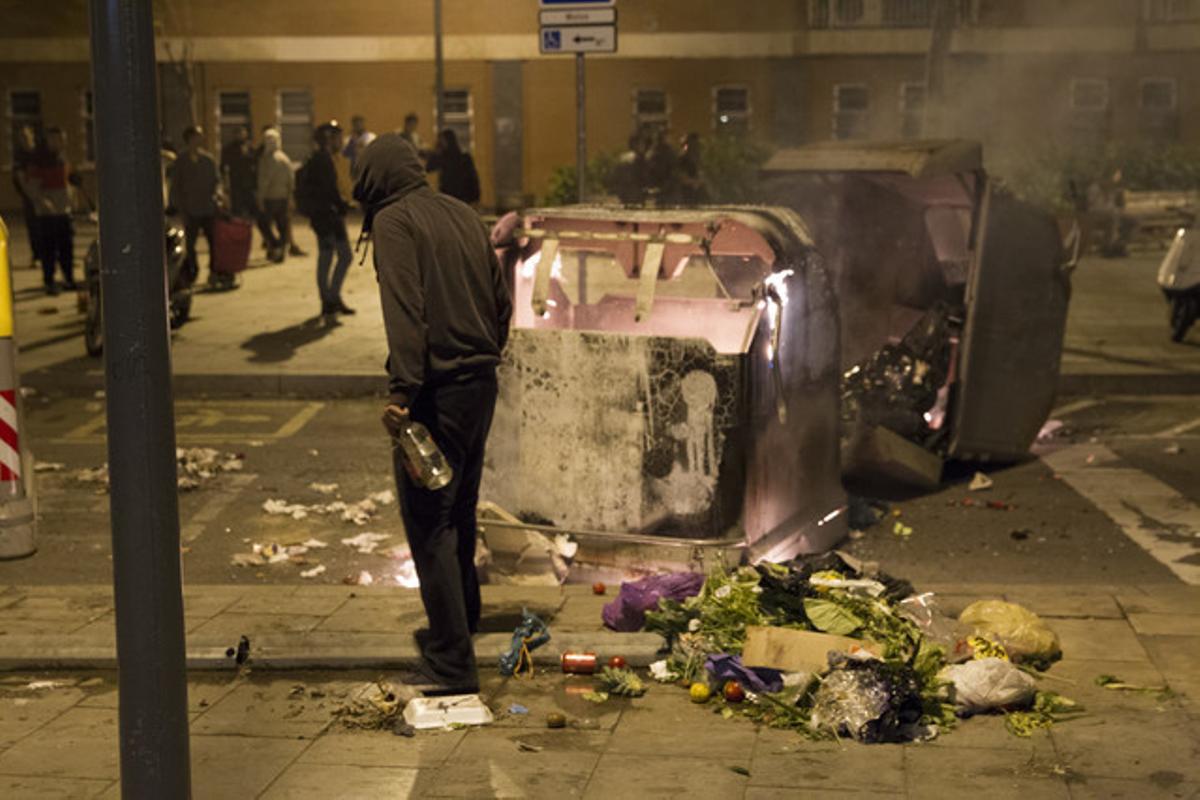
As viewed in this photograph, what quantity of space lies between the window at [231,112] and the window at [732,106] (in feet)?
30.2

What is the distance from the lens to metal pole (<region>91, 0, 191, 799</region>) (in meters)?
3.76

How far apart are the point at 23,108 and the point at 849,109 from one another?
53.5 feet

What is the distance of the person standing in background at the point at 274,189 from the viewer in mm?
20156

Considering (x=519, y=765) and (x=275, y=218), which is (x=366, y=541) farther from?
(x=275, y=218)

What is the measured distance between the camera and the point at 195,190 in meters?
17.9

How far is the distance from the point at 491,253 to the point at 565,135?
2683cm

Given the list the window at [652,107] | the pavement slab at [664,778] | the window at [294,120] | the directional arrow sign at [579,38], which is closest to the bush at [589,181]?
the window at [652,107]

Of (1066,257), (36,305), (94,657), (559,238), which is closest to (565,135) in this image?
(36,305)

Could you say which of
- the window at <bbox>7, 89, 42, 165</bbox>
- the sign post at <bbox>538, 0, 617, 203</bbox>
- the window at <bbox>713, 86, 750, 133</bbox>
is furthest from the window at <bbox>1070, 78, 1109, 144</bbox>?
the sign post at <bbox>538, 0, 617, 203</bbox>

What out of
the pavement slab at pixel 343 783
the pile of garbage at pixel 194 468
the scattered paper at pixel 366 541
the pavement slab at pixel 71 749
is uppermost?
the pavement slab at pixel 343 783

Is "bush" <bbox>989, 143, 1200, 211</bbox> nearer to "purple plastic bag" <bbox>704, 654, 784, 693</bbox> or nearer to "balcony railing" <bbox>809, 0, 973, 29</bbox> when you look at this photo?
"balcony railing" <bbox>809, 0, 973, 29</bbox>

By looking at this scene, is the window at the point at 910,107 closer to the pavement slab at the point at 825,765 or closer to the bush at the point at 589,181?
the bush at the point at 589,181

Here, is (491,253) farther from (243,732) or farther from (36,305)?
(36,305)

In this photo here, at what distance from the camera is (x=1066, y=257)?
10.1 meters
